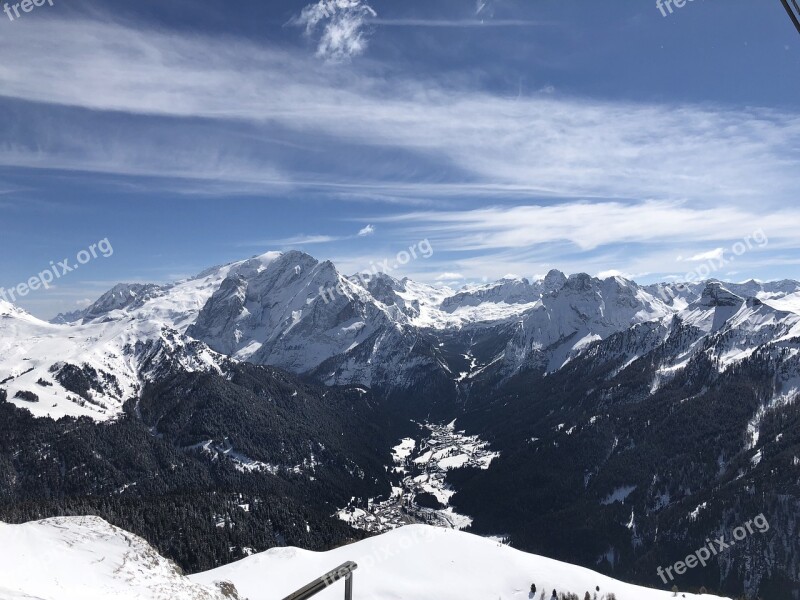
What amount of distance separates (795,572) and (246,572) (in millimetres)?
212506

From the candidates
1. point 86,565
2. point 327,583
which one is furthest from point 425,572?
point 327,583

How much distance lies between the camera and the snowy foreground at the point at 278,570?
6925cm

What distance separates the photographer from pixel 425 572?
117 meters

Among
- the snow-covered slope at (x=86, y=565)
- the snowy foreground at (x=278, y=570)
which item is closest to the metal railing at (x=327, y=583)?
the snowy foreground at (x=278, y=570)

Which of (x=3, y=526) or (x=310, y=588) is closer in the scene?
(x=310, y=588)

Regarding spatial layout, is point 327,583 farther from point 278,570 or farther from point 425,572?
point 278,570

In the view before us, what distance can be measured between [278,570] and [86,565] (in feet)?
183

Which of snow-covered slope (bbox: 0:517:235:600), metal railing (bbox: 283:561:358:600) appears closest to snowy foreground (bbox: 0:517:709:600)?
snow-covered slope (bbox: 0:517:235:600)

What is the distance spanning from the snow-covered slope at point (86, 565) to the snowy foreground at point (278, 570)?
0.14 meters

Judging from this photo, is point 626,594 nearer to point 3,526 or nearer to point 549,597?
point 549,597

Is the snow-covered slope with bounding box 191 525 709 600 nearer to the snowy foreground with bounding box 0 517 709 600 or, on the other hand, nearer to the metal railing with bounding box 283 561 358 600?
the snowy foreground with bounding box 0 517 709 600

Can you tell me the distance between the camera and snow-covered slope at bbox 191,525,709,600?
108m

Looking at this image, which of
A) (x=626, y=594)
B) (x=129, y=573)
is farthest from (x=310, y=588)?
(x=626, y=594)

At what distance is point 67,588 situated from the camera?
6469 centimetres
